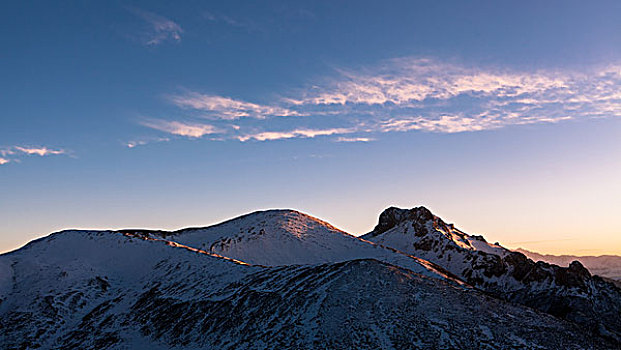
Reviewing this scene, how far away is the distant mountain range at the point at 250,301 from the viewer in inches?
1033

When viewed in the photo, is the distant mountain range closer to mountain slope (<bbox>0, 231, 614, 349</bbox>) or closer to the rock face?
mountain slope (<bbox>0, 231, 614, 349</bbox>)

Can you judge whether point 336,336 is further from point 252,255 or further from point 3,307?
point 252,255

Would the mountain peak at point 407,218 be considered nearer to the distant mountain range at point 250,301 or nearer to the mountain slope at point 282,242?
the mountain slope at point 282,242

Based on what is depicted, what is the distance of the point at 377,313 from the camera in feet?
91.6

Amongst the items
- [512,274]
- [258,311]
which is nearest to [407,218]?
[512,274]

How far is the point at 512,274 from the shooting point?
116062 millimetres

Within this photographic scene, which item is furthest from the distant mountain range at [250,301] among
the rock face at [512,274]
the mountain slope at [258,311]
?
the rock face at [512,274]

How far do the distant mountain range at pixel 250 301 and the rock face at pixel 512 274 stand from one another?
10456 mm

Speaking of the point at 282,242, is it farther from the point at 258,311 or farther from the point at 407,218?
the point at 407,218

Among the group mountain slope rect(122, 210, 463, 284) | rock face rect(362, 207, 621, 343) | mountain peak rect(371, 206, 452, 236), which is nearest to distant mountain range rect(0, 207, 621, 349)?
mountain slope rect(122, 210, 463, 284)

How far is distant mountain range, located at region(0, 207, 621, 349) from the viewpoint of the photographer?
26234 mm

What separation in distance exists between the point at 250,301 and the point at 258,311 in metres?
2.21

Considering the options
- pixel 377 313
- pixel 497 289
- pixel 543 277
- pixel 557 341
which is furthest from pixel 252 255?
pixel 543 277

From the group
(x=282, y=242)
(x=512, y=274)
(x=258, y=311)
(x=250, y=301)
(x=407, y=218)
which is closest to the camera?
(x=258, y=311)
